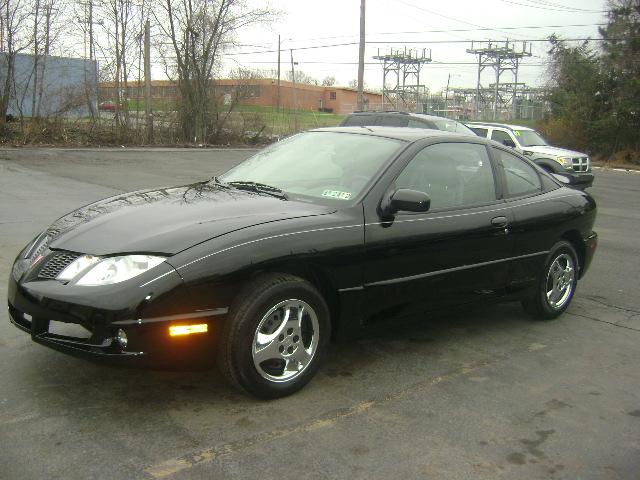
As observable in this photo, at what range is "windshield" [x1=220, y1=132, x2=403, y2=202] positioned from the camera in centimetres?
425

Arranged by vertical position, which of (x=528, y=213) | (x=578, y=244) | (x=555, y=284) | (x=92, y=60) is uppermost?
(x=92, y=60)

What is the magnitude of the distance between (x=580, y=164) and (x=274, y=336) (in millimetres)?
14124

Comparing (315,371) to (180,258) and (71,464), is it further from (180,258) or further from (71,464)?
(71,464)

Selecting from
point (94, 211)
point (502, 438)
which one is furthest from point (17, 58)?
point (502, 438)

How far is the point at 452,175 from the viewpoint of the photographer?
4.69 meters

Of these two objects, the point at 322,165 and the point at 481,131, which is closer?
the point at 322,165

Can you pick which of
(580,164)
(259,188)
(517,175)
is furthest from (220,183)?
(580,164)

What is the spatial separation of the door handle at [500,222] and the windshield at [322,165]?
0.92 meters

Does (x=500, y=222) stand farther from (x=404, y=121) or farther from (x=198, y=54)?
(x=198, y=54)

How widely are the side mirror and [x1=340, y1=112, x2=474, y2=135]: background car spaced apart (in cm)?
928

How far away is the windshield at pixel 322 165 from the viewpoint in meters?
4.25

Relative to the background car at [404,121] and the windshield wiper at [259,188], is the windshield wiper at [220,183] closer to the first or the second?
the windshield wiper at [259,188]

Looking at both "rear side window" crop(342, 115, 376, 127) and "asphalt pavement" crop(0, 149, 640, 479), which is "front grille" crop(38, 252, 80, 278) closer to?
"asphalt pavement" crop(0, 149, 640, 479)

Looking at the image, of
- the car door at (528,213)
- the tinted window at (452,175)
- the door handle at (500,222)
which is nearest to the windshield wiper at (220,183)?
the tinted window at (452,175)
